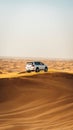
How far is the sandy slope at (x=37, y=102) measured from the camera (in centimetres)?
1606

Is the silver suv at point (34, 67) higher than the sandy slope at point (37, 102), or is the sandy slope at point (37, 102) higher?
the silver suv at point (34, 67)

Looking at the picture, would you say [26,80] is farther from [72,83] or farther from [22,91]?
[72,83]

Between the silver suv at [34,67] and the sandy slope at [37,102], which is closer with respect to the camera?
the sandy slope at [37,102]

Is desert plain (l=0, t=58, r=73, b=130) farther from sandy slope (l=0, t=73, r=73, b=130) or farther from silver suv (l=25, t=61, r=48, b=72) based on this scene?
silver suv (l=25, t=61, r=48, b=72)

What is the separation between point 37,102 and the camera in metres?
19.0

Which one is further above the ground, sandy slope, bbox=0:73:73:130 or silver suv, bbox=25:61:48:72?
silver suv, bbox=25:61:48:72

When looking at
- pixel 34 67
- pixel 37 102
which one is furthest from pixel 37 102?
pixel 34 67

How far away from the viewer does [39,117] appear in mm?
17125

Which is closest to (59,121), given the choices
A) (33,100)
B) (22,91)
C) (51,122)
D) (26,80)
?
(51,122)

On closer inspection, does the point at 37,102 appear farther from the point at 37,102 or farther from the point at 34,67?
the point at 34,67

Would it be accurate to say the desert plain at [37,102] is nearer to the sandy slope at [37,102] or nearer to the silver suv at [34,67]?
the sandy slope at [37,102]

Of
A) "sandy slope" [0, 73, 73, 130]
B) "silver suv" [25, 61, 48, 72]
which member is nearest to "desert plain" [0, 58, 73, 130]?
"sandy slope" [0, 73, 73, 130]

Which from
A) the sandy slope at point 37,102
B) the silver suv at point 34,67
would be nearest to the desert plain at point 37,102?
the sandy slope at point 37,102

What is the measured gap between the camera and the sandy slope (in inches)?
632
